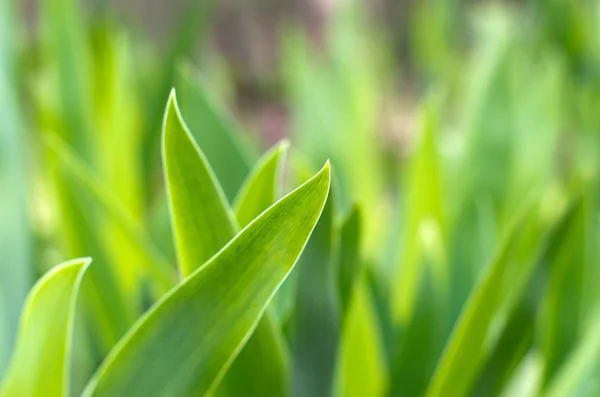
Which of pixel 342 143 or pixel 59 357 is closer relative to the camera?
pixel 59 357

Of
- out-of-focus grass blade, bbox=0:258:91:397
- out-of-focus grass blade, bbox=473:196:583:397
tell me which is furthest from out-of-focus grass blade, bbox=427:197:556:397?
out-of-focus grass blade, bbox=0:258:91:397

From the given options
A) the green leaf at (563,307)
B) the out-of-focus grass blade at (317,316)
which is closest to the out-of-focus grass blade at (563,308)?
the green leaf at (563,307)

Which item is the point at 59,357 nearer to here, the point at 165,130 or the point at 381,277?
the point at 165,130

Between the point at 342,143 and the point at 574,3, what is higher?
the point at 574,3

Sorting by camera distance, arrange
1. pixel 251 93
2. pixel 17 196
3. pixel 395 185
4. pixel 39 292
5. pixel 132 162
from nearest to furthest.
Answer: pixel 39 292 → pixel 17 196 → pixel 132 162 → pixel 395 185 → pixel 251 93

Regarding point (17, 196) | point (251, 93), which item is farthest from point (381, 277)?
point (251, 93)

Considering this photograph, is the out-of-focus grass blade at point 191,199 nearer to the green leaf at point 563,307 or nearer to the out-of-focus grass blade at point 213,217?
the out-of-focus grass blade at point 213,217
